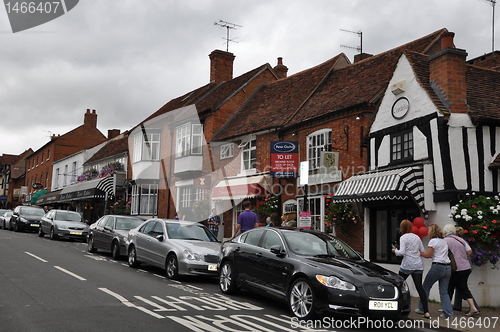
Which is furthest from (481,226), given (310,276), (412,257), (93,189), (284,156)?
(93,189)

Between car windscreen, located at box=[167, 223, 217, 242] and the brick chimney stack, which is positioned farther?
the brick chimney stack

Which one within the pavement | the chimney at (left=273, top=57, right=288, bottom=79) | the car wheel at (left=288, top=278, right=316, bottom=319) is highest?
the chimney at (left=273, top=57, right=288, bottom=79)

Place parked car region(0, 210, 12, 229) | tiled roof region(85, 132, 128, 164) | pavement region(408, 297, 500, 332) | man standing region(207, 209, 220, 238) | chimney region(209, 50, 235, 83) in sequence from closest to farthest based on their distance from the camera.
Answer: pavement region(408, 297, 500, 332)
man standing region(207, 209, 220, 238)
chimney region(209, 50, 235, 83)
parked car region(0, 210, 12, 229)
tiled roof region(85, 132, 128, 164)

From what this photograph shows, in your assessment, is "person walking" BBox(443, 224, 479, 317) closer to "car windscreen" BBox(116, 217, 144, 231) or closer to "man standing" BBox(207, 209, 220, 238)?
"car windscreen" BBox(116, 217, 144, 231)

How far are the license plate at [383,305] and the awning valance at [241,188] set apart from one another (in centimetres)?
1182

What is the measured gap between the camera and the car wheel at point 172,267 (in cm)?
1192

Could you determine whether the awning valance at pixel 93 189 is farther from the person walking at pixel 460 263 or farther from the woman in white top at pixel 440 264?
the woman in white top at pixel 440 264

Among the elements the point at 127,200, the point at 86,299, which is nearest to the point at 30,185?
the point at 127,200

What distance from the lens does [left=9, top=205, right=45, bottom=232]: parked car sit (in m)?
28.8

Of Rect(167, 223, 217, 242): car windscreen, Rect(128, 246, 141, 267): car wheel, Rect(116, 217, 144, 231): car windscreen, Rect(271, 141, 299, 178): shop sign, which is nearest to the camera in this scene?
Rect(167, 223, 217, 242): car windscreen

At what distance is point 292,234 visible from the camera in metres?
9.41

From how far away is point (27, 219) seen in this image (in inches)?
1133

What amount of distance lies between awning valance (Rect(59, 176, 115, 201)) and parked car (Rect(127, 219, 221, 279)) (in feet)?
57.8

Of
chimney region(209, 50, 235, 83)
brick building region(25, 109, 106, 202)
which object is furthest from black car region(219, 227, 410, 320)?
brick building region(25, 109, 106, 202)
